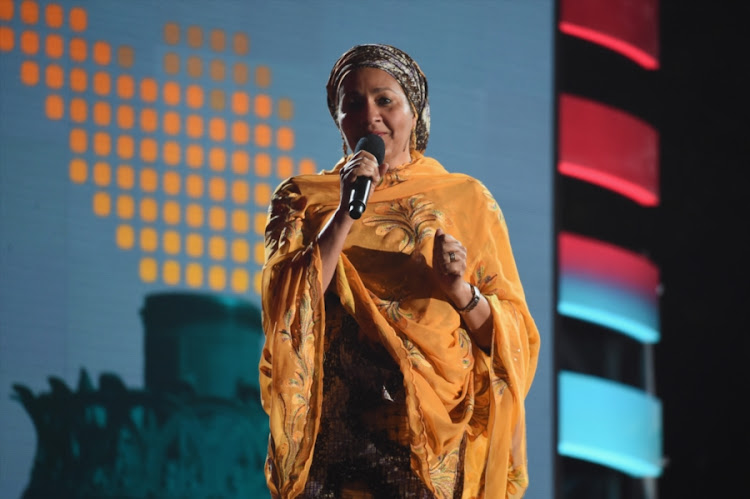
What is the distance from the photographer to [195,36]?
358 cm

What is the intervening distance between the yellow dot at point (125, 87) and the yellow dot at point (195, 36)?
8.9 inches

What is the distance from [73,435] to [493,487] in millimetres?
1700

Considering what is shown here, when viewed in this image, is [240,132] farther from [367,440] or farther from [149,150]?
[367,440]

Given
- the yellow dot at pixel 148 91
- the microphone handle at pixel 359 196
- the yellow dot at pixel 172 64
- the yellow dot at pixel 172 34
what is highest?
the yellow dot at pixel 172 34

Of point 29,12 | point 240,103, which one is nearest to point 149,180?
point 240,103

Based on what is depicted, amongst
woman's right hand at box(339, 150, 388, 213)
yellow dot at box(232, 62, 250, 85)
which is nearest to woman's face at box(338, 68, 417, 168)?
woman's right hand at box(339, 150, 388, 213)

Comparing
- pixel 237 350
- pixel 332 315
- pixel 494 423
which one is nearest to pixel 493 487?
pixel 494 423

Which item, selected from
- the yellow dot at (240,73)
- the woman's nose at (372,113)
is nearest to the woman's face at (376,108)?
the woman's nose at (372,113)

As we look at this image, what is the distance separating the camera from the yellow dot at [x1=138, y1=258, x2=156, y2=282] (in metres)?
3.41

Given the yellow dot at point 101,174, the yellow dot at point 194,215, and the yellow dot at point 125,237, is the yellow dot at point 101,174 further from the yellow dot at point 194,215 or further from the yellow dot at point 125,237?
the yellow dot at point 194,215

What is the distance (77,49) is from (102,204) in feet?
1.56

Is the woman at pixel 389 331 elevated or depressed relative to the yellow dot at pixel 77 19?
depressed

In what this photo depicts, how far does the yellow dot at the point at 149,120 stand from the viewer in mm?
3484

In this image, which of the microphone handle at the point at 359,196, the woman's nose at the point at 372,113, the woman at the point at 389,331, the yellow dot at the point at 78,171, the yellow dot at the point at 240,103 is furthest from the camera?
the yellow dot at the point at 240,103
